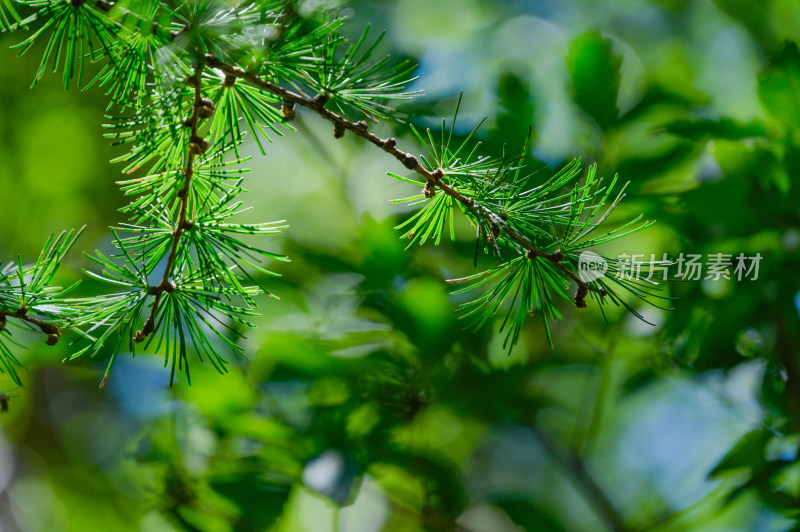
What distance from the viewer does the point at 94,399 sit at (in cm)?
131

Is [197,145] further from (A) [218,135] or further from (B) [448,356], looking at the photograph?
(B) [448,356]

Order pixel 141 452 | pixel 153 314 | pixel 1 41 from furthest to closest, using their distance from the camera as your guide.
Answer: pixel 1 41 < pixel 141 452 < pixel 153 314

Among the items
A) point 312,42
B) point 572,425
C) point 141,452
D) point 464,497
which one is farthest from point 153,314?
point 572,425

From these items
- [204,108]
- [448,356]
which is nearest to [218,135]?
[204,108]

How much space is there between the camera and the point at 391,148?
330 millimetres

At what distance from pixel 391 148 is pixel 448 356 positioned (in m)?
0.45

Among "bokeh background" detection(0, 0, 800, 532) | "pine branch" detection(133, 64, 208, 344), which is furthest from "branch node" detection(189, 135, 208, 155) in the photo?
"bokeh background" detection(0, 0, 800, 532)

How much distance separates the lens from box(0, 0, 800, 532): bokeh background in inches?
27.2

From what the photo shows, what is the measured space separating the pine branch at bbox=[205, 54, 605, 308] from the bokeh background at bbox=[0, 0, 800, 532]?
0.07 metres

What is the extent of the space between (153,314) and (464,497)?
529mm

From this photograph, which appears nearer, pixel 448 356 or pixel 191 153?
pixel 191 153

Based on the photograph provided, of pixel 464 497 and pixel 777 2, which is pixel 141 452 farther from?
pixel 777 2

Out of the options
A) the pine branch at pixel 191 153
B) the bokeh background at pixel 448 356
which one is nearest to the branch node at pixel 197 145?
the pine branch at pixel 191 153

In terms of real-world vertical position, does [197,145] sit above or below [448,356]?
above
